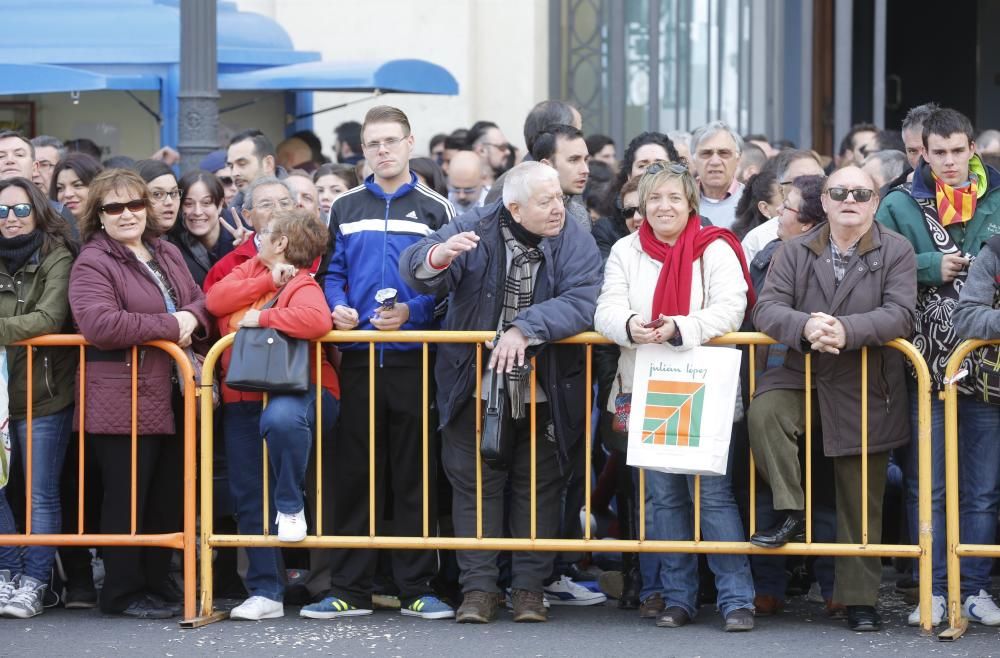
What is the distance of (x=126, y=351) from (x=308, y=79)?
5696 millimetres

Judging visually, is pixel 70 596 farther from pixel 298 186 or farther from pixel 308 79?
pixel 308 79

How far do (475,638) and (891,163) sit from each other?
3.69m

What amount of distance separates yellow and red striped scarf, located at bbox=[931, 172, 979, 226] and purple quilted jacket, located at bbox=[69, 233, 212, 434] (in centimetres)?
333

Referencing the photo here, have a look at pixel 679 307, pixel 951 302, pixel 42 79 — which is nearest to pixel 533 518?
pixel 679 307

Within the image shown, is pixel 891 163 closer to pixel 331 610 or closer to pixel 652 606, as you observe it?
pixel 652 606

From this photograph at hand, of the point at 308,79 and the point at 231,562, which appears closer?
the point at 231,562

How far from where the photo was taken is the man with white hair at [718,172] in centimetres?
880

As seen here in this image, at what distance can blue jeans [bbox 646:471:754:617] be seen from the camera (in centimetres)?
691

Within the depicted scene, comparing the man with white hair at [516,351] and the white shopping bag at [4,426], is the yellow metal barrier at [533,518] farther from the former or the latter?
the white shopping bag at [4,426]

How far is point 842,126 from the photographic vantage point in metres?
14.0

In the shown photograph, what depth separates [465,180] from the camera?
966 cm

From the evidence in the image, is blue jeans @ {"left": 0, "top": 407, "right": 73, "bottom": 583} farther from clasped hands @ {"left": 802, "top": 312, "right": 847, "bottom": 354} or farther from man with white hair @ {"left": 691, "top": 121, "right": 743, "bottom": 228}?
man with white hair @ {"left": 691, "top": 121, "right": 743, "bottom": 228}

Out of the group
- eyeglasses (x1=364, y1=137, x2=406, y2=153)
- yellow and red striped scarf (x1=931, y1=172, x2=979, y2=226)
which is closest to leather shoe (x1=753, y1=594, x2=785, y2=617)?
yellow and red striped scarf (x1=931, y1=172, x2=979, y2=226)

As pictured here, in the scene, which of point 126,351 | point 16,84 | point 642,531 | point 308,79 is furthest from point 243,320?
point 308,79
